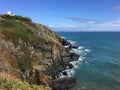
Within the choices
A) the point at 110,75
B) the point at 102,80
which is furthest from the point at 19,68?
the point at 110,75

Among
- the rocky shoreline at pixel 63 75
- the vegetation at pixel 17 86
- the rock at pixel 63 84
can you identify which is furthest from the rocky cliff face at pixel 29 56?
the vegetation at pixel 17 86

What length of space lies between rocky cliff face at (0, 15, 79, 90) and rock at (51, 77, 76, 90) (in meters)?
1.32

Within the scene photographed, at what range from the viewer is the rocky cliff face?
5475 centimetres

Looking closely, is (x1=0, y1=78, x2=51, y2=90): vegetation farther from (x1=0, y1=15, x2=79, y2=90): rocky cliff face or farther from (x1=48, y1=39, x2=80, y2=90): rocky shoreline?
(x1=48, y1=39, x2=80, y2=90): rocky shoreline

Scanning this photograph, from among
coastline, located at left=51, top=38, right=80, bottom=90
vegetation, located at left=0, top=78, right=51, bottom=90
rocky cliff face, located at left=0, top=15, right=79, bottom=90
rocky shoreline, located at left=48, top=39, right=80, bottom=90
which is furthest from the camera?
coastline, located at left=51, top=38, right=80, bottom=90

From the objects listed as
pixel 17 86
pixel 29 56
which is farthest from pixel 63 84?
pixel 17 86

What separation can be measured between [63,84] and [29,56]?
1303cm

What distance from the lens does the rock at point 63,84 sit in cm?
5495

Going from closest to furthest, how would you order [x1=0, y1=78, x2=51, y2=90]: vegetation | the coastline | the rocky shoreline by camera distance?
1. [x1=0, y1=78, x2=51, y2=90]: vegetation
2. the rocky shoreline
3. the coastline

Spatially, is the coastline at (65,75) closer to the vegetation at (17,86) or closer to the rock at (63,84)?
the rock at (63,84)

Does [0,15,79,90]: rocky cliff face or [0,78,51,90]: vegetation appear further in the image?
[0,15,79,90]: rocky cliff face

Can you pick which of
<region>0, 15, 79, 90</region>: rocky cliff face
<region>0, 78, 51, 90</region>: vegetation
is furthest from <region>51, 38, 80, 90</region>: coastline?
<region>0, 78, 51, 90</region>: vegetation

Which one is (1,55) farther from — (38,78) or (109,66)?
(109,66)

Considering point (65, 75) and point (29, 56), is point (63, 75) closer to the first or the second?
point (65, 75)
